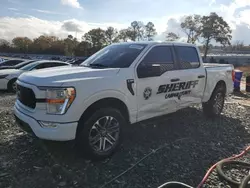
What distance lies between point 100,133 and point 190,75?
2581 millimetres

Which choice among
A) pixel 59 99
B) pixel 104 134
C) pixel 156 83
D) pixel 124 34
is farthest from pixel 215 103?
pixel 124 34

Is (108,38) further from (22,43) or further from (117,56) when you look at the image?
(117,56)

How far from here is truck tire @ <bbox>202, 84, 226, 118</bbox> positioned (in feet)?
21.0

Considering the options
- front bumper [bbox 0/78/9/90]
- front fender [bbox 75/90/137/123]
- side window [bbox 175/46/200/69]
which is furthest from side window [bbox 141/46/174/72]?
front bumper [bbox 0/78/9/90]

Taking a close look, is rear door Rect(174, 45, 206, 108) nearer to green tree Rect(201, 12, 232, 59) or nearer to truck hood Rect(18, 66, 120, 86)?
truck hood Rect(18, 66, 120, 86)

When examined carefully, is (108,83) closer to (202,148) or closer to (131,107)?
(131,107)

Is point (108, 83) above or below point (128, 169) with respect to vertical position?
above

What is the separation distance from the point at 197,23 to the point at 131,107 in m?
62.1

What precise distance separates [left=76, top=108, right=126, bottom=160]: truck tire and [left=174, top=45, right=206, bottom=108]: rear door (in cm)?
181

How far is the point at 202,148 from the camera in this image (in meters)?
4.63

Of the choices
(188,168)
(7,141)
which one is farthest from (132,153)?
(7,141)

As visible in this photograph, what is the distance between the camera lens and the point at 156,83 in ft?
15.0

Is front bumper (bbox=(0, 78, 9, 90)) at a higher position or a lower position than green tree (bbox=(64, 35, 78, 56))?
lower

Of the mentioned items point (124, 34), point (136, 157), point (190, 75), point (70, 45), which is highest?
point (124, 34)
